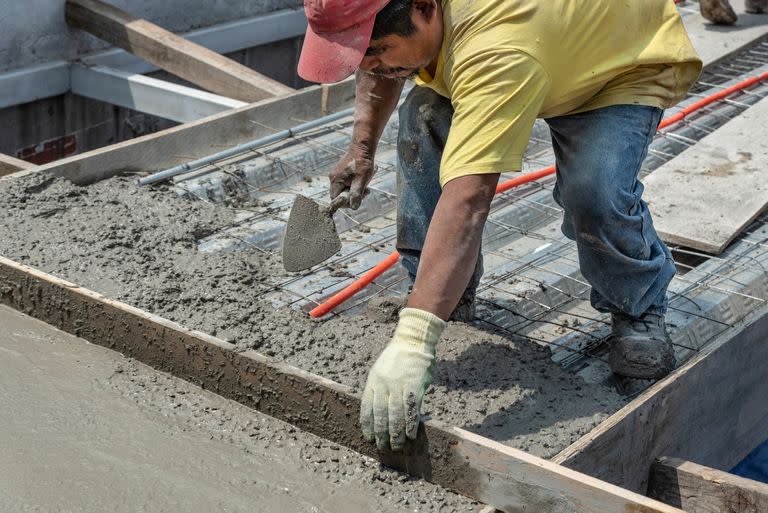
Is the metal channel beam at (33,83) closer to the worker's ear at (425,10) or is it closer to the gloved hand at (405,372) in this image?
the worker's ear at (425,10)

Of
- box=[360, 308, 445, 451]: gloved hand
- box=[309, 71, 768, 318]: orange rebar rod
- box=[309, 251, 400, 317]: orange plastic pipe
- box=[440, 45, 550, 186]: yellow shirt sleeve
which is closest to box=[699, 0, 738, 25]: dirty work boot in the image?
box=[309, 71, 768, 318]: orange rebar rod

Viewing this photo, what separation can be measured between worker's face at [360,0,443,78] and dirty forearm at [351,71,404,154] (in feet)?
1.69

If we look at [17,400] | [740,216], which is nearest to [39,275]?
[17,400]

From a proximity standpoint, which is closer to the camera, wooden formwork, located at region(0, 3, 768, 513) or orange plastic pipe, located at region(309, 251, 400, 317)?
wooden formwork, located at region(0, 3, 768, 513)

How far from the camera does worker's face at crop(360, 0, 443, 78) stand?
249cm

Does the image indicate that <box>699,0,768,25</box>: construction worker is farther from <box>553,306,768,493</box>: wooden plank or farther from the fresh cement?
the fresh cement

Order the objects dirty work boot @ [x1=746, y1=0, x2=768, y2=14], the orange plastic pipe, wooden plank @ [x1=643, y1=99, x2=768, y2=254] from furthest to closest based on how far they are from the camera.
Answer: dirty work boot @ [x1=746, y1=0, x2=768, y2=14] < wooden plank @ [x1=643, y1=99, x2=768, y2=254] < the orange plastic pipe

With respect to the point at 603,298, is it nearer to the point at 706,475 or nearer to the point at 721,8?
the point at 706,475

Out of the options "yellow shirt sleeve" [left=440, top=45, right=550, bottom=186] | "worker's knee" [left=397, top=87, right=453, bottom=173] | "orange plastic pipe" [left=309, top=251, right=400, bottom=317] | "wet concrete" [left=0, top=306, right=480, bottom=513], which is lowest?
"orange plastic pipe" [left=309, top=251, right=400, bottom=317]

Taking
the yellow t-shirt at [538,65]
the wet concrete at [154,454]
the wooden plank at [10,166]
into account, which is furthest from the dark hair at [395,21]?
the wooden plank at [10,166]

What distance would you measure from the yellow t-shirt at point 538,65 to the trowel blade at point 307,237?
25.5 inches

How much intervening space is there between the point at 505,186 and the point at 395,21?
6.67 ft

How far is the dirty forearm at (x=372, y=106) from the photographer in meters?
3.13

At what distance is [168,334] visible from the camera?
9.70 ft
